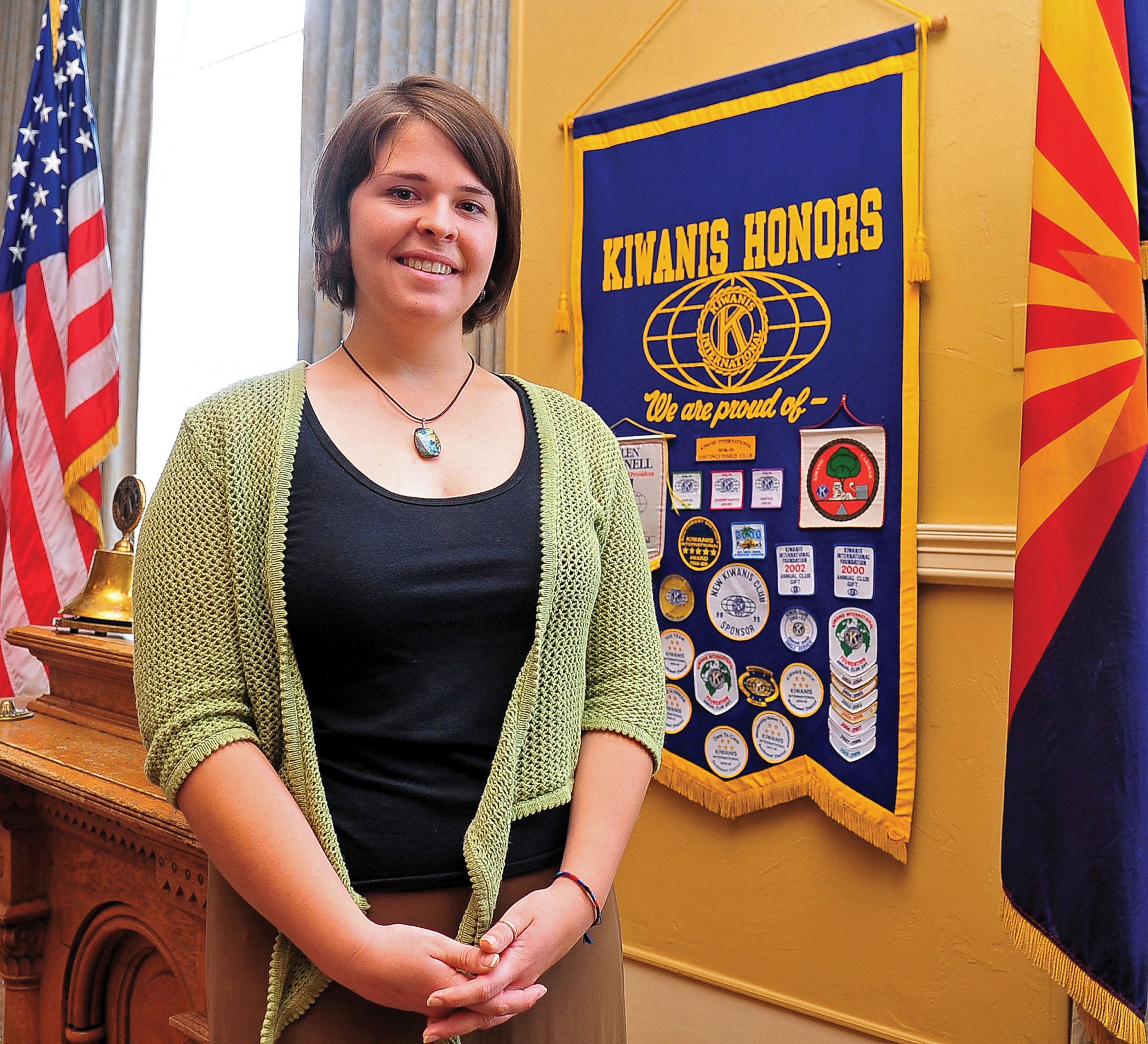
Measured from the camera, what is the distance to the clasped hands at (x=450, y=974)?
84 cm

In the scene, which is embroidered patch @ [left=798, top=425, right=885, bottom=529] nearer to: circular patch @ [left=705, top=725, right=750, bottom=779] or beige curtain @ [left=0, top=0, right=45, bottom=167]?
circular patch @ [left=705, top=725, right=750, bottom=779]

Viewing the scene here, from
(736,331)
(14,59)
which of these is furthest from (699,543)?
(14,59)

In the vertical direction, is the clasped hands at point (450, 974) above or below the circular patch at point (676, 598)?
below

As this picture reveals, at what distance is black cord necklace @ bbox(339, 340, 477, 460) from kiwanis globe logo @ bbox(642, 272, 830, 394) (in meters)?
1.11

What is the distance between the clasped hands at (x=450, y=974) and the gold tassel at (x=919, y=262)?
1408 mm

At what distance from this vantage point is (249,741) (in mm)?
894

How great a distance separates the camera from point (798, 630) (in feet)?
6.59

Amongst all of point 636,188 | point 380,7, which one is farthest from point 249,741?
point 380,7

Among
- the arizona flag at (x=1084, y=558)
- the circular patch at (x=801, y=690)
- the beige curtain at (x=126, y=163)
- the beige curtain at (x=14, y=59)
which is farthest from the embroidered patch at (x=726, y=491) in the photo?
the beige curtain at (x=14, y=59)

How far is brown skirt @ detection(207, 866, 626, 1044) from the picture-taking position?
91 cm

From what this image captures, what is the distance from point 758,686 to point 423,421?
48.9 inches

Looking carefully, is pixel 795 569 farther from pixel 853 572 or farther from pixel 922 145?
pixel 922 145

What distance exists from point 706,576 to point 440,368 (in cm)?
120

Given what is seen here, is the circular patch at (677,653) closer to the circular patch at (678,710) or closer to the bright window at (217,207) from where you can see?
the circular patch at (678,710)
